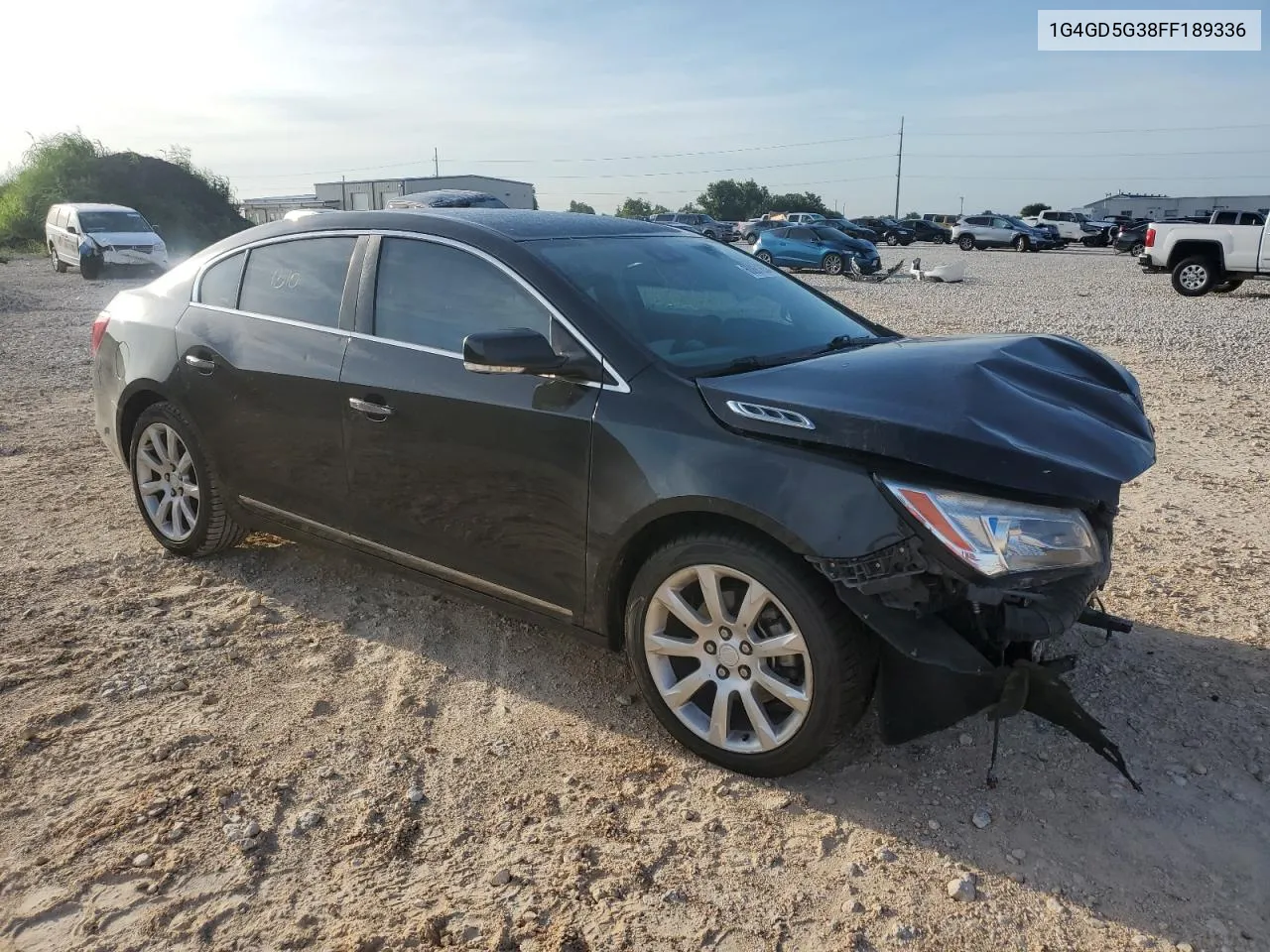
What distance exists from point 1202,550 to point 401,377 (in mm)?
3938

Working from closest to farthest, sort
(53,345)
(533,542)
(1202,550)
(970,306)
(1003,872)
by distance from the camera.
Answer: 1. (1003,872)
2. (533,542)
3. (1202,550)
4. (53,345)
5. (970,306)

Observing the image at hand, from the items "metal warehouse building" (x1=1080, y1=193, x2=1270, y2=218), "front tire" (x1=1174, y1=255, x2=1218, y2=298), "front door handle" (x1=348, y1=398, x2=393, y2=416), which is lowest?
"front door handle" (x1=348, y1=398, x2=393, y2=416)

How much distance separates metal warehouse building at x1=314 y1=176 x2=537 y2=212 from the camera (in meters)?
33.2

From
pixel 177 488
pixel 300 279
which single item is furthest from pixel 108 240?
pixel 300 279

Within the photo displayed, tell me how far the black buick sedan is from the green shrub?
1460 inches

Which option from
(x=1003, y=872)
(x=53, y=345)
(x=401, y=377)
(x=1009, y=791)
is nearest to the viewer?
(x=1003, y=872)

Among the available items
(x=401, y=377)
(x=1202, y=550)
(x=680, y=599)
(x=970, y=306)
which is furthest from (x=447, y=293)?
(x=970, y=306)

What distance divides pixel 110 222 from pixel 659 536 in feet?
79.1

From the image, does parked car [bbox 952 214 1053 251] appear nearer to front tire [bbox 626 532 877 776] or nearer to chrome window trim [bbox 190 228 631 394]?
chrome window trim [bbox 190 228 631 394]

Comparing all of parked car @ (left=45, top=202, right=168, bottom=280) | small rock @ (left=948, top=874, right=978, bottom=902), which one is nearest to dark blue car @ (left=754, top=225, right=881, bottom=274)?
parked car @ (left=45, top=202, right=168, bottom=280)

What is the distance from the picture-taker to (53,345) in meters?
12.3

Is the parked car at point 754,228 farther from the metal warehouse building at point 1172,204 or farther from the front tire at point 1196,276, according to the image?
the metal warehouse building at point 1172,204

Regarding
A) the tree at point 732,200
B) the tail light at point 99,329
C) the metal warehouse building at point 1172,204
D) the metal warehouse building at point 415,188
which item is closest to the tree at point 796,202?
the tree at point 732,200

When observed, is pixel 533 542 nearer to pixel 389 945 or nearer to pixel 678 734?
pixel 678 734
